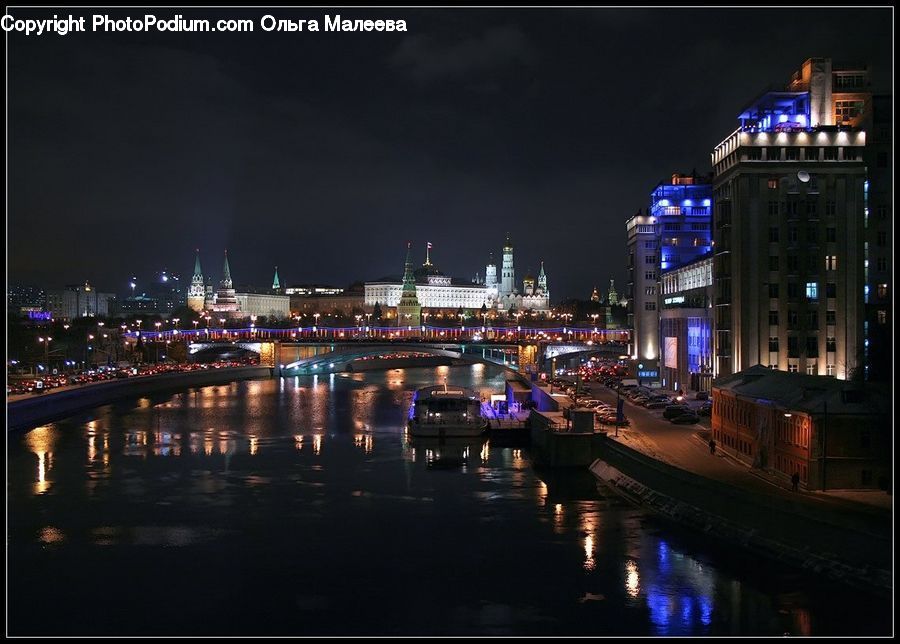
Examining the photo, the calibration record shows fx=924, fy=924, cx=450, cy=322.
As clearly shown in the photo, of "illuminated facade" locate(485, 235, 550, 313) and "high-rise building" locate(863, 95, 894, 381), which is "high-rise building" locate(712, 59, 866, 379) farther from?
"illuminated facade" locate(485, 235, 550, 313)

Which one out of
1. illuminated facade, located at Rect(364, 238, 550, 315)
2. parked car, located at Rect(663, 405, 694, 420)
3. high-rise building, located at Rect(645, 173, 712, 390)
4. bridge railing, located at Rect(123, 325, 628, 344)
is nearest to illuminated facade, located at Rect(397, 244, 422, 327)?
illuminated facade, located at Rect(364, 238, 550, 315)

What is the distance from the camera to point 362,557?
19797mm

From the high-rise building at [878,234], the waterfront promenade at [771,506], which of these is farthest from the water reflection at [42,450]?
the high-rise building at [878,234]

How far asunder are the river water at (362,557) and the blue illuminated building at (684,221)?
26.6 metres

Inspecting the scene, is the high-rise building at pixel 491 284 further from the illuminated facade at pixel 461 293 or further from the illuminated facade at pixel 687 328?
the illuminated facade at pixel 687 328

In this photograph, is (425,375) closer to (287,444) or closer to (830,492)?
(287,444)

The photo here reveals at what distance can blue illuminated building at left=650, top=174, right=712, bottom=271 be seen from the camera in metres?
56.1

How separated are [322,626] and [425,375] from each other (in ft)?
248

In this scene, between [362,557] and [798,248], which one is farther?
[798,248]

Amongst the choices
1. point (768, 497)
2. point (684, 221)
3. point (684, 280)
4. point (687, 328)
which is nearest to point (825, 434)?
point (768, 497)

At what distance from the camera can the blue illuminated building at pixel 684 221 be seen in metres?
56.1

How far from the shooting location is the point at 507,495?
89.0ft

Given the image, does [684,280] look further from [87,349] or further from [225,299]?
[225,299]

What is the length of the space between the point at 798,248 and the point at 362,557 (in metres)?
26.7
